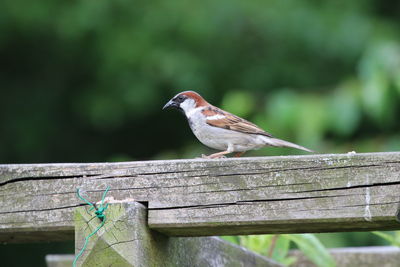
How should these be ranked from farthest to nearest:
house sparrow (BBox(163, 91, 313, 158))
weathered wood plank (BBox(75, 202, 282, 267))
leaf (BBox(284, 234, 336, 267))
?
house sparrow (BBox(163, 91, 313, 158)), leaf (BBox(284, 234, 336, 267)), weathered wood plank (BBox(75, 202, 282, 267))

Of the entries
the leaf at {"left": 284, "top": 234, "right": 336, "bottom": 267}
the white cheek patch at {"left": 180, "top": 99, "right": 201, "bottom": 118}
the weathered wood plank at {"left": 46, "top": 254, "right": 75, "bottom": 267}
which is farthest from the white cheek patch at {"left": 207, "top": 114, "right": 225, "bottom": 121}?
the leaf at {"left": 284, "top": 234, "right": 336, "bottom": 267}

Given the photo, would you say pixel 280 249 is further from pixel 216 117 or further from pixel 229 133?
pixel 216 117

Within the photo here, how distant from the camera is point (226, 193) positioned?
1803 mm

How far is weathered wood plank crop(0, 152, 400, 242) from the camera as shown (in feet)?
5.59

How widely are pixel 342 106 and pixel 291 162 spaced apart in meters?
3.22

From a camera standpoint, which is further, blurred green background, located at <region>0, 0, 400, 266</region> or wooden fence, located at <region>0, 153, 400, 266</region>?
blurred green background, located at <region>0, 0, 400, 266</region>

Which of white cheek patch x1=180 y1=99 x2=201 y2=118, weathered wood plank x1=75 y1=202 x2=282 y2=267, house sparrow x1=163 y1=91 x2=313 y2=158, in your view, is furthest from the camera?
white cheek patch x1=180 y1=99 x2=201 y2=118

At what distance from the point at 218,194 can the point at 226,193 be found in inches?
0.8

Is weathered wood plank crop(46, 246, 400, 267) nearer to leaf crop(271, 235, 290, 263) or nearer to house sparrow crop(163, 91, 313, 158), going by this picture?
leaf crop(271, 235, 290, 263)

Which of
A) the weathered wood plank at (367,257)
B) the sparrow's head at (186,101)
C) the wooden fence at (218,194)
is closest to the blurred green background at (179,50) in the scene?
the sparrow's head at (186,101)

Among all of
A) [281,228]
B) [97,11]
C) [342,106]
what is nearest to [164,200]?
[281,228]

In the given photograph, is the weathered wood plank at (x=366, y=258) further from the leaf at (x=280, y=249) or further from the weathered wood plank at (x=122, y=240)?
the weathered wood plank at (x=122, y=240)

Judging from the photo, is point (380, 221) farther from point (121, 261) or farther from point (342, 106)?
point (342, 106)

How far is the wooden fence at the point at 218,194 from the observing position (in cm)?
171
